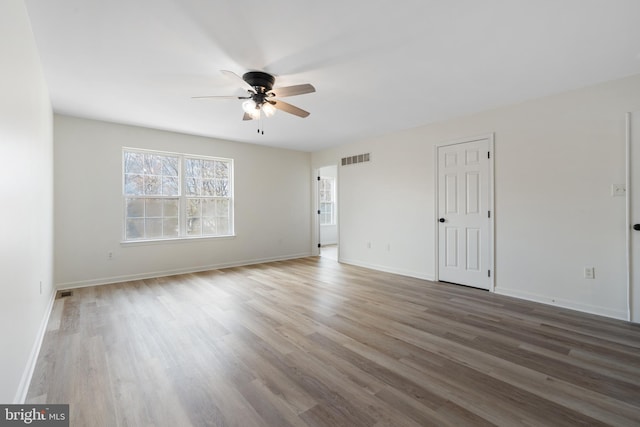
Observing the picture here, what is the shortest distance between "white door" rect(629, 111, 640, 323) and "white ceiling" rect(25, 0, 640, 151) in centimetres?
62

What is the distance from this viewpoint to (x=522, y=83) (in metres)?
3.13

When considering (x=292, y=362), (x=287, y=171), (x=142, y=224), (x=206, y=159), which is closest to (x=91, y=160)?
(x=142, y=224)

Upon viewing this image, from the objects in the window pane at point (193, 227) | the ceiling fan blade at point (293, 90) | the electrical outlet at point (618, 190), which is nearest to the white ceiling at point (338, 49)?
the ceiling fan blade at point (293, 90)

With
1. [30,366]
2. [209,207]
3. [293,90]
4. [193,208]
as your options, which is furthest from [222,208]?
[30,366]

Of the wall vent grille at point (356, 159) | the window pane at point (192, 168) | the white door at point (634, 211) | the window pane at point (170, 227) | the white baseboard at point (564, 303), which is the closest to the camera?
the white door at point (634, 211)

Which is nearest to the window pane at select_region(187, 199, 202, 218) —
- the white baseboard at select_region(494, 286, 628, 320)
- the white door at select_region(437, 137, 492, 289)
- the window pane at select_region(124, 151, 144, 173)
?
the window pane at select_region(124, 151, 144, 173)

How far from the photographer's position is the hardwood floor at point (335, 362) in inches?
65.2

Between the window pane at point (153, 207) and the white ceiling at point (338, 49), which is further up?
the white ceiling at point (338, 49)

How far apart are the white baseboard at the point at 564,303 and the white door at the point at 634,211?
135 millimetres

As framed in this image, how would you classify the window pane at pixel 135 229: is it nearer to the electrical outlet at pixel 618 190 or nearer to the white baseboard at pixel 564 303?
the white baseboard at pixel 564 303

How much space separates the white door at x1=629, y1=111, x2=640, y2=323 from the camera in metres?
2.92

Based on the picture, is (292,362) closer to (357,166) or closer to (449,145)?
(449,145)

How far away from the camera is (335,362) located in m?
2.18

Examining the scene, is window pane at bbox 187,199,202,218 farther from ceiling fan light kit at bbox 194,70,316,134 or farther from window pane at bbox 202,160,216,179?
ceiling fan light kit at bbox 194,70,316,134
